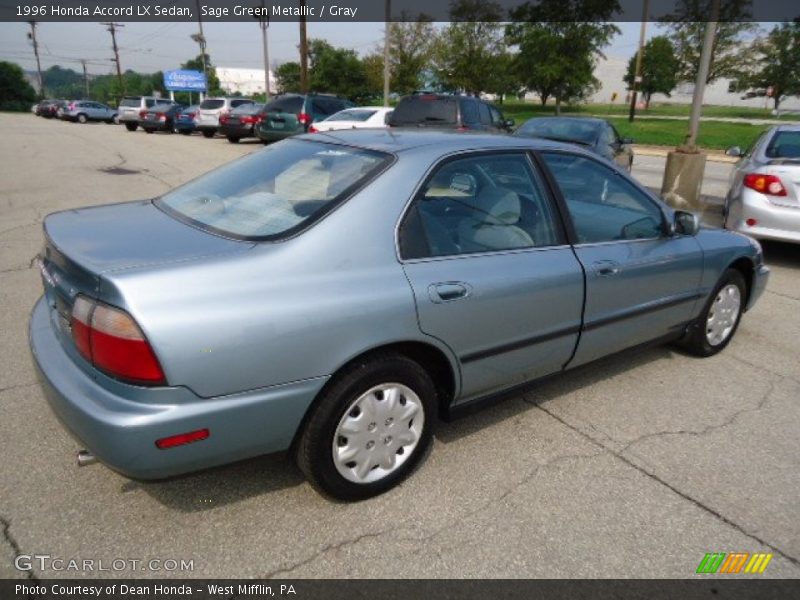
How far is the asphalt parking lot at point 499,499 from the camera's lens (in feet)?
7.14

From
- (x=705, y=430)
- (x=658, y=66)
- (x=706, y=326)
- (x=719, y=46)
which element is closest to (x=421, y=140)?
(x=705, y=430)

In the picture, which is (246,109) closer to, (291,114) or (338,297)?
(291,114)

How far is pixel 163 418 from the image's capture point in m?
1.87

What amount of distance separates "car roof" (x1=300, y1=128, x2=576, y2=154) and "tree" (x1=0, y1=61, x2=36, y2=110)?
71662 mm

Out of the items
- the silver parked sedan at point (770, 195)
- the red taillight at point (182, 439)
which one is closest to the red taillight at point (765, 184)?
the silver parked sedan at point (770, 195)

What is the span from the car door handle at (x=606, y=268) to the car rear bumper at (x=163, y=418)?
65.0 inches

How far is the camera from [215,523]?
2307 millimetres

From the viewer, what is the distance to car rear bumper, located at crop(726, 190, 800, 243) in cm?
606

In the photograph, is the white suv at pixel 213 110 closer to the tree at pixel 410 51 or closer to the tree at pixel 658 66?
the tree at pixel 410 51

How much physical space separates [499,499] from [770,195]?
5535 millimetres

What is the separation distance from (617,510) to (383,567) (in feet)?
3.57

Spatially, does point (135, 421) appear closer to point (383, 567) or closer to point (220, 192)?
point (383, 567)

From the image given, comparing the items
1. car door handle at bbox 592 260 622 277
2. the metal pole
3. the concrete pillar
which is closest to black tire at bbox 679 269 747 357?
car door handle at bbox 592 260 622 277
